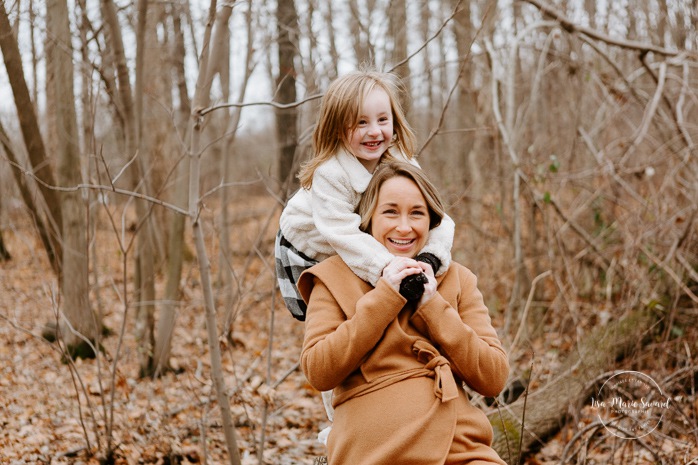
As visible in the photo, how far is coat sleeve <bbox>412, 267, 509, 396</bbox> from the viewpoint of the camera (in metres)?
2.13

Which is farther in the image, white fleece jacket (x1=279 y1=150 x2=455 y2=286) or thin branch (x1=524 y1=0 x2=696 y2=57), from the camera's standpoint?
thin branch (x1=524 y1=0 x2=696 y2=57)

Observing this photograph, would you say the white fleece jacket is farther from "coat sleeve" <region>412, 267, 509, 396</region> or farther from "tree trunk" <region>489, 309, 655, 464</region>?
"tree trunk" <region>489, 309, 655, 464</region>

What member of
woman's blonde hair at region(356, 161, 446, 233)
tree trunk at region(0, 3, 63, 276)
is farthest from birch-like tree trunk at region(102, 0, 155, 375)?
woman's blonde hair at region(356, 161, 446, 233)

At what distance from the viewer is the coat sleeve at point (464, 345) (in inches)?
83.9

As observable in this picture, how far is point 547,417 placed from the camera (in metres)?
4.17

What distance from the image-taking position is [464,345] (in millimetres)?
2131

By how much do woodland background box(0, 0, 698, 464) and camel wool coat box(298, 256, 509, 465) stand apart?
90cm

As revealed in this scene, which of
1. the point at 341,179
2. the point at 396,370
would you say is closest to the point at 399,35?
the point at 341,179

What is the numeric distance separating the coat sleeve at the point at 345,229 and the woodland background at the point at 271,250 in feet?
2.04

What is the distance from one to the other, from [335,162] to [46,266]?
8.49m

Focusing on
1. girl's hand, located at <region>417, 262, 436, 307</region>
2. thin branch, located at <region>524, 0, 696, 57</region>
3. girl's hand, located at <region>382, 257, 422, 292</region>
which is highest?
thin branch, located at <region>524, 0, 696, 57</region>

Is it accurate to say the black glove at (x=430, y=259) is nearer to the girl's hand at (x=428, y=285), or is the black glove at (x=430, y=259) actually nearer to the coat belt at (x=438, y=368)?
the girl's hand at (x=428, y=285)

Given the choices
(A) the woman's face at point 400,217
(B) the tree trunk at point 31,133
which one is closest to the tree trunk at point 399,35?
(B) the tree trunk at point 31,133

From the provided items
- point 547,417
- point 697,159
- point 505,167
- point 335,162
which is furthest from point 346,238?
point 505,167
